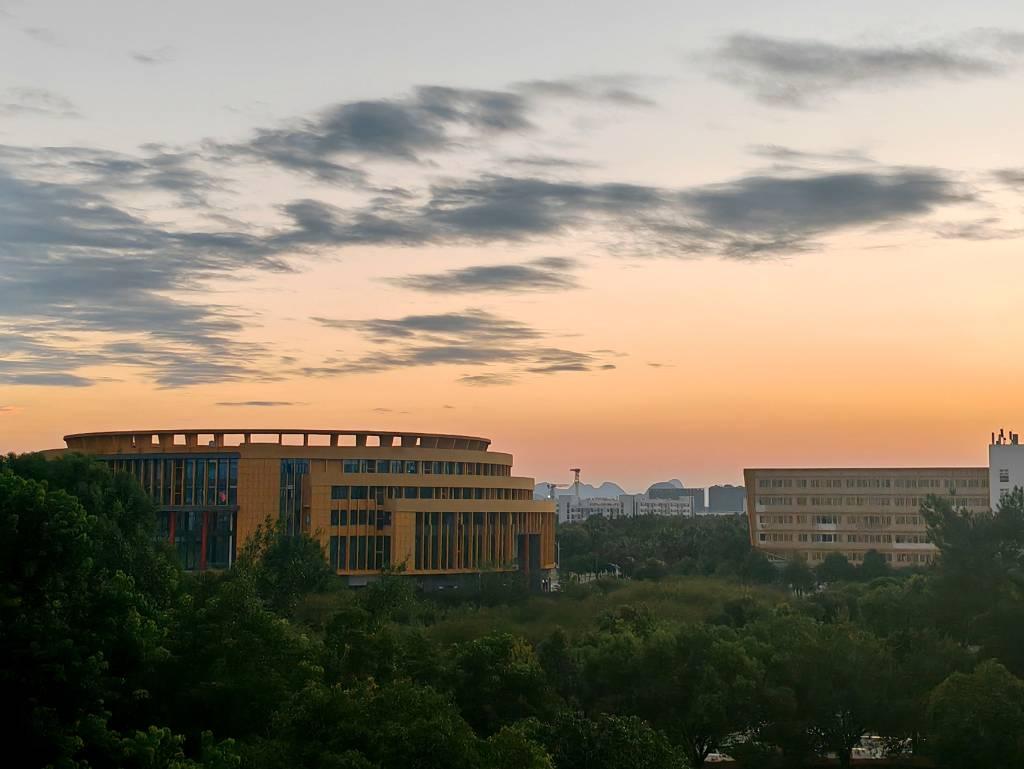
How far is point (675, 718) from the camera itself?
42.1 metres

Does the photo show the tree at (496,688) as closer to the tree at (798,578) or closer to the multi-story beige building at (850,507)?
the tree at (798,578)

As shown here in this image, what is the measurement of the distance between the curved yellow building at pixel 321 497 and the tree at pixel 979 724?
53106 mm

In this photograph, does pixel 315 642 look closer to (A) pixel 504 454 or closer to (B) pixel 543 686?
(B) pixel 543 686

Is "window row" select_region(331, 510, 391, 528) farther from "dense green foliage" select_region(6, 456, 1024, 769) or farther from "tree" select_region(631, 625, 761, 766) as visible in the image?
"tree" select_region(631, 625, 761, 766)

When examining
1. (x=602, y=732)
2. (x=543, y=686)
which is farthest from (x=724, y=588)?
(x=602, y=732)

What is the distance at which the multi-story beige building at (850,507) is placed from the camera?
126500 millimetres

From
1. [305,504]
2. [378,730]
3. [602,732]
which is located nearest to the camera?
[378,730]

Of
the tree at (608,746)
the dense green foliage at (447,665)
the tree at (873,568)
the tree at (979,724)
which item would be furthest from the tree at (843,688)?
the tree at (873,568)

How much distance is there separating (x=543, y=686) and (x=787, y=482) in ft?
328

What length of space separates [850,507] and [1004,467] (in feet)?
59.4

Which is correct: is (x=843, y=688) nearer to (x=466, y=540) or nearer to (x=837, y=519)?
(x=466, y=540)

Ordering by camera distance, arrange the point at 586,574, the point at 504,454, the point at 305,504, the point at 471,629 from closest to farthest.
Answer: the point at 471,629 < the point at 305,504 < the point at 504,454 < the point at 586,574

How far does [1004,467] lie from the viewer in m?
116

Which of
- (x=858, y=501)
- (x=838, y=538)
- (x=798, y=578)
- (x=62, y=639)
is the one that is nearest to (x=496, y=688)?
(x=62, y=639)
